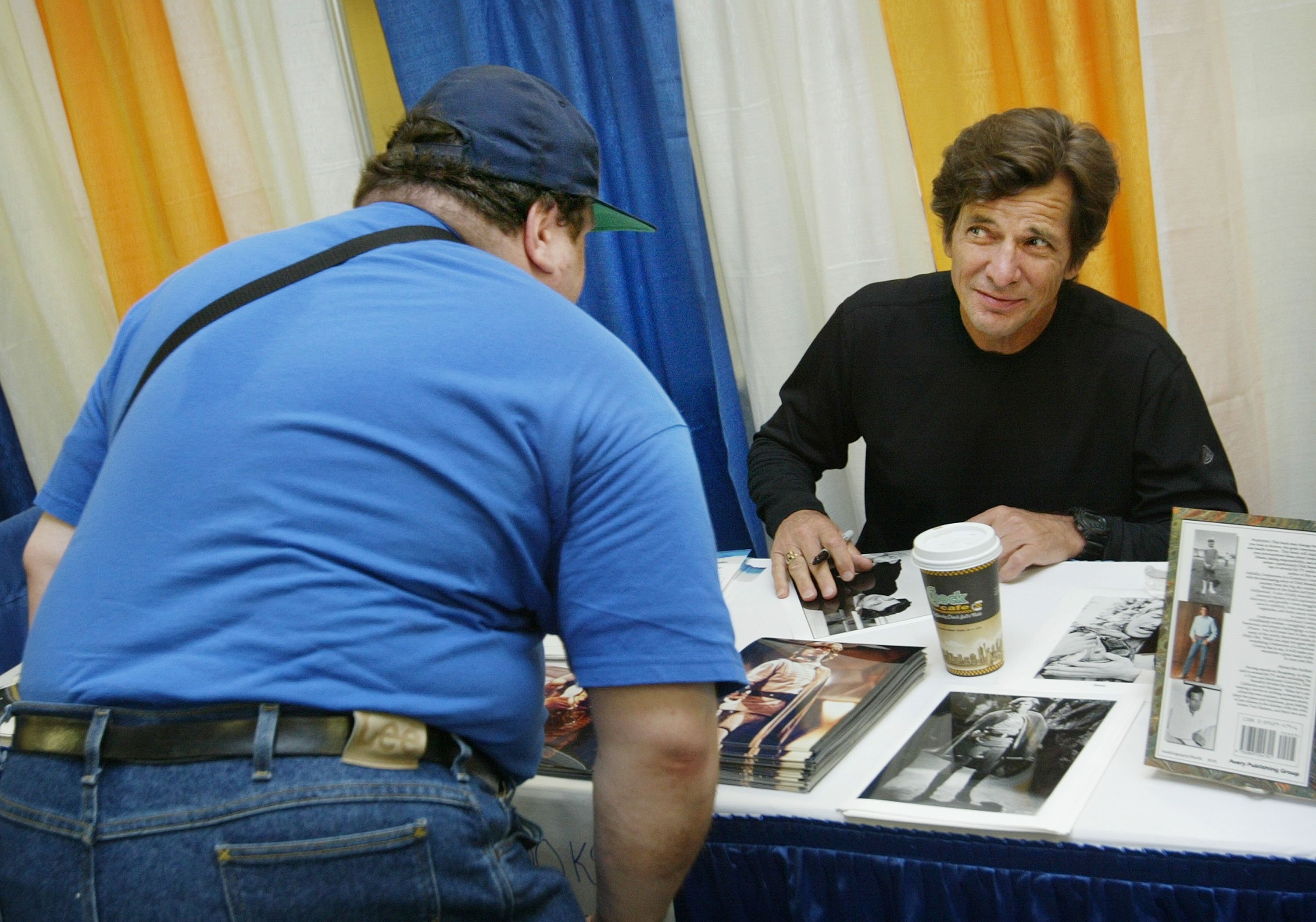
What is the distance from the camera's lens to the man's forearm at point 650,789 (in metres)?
0.89

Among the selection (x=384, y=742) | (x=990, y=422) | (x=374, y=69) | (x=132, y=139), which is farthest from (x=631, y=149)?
(x=384, y=742)

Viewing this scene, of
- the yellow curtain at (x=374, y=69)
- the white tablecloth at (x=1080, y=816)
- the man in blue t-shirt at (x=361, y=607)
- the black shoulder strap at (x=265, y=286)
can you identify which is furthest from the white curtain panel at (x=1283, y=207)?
the yellow curtain at (x=374, y=69)

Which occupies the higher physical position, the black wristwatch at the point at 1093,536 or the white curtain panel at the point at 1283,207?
the white curtain panel at the point at 1283,207

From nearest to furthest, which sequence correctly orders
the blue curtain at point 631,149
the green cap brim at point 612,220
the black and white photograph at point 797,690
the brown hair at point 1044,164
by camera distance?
the black and white photograph at point 797,690 < the green cap brim at point 612,220 < the brown hair at point 1044,164 < the blue curtain at point 631,149

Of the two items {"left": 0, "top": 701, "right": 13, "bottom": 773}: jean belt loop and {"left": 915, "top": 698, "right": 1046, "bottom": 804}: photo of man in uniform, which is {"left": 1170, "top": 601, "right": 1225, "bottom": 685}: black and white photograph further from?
{"left": 0, "top": 701, "right": 13, "bottom": 773}: jean belt loop

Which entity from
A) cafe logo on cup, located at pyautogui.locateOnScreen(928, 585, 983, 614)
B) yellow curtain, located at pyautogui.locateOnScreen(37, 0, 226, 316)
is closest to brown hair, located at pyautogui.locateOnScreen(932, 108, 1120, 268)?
cafe logo on cup, located at pyautogui.locateOnScreen(928, 585, 983, 614)

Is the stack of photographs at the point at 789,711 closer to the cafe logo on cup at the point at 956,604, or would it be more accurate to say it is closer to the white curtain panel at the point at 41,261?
the cafe logo on cup at the point at 956,604

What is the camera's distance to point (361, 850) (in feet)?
2.55

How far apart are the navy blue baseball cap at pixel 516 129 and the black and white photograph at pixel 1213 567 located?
0.67m

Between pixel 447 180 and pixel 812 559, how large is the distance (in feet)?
2.69

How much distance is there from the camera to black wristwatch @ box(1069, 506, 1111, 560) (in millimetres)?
1519

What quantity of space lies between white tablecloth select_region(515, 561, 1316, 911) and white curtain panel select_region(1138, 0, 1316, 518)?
78 centimetres

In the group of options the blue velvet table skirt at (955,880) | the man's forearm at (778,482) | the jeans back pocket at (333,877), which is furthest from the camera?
the man's forearm at (778,482)

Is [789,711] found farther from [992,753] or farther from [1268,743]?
[1268,743]
